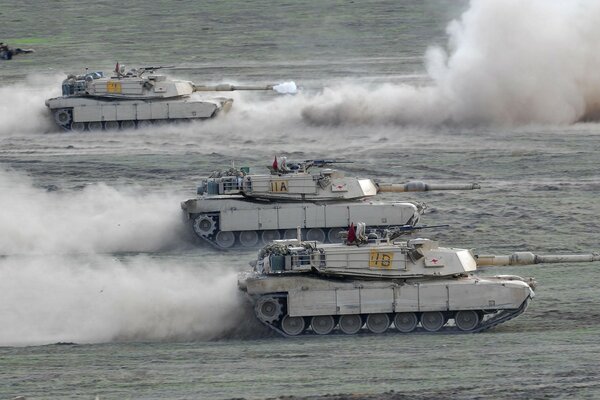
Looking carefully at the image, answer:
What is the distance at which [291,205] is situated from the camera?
38.8 meters

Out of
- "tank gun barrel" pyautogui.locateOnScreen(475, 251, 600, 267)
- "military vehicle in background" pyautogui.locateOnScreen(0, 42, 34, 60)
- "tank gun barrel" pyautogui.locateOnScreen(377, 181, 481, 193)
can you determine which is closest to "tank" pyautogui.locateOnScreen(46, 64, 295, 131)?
"tank gun barrel" pyautogui.locateOnScreen(377, 181, 481, 193)

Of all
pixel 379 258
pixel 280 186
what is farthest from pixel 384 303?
pixel 280 186

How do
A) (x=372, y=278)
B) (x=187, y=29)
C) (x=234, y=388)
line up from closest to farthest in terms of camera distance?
(x=234, y=388) → (x=372, y=278) → (x=187, y=29)

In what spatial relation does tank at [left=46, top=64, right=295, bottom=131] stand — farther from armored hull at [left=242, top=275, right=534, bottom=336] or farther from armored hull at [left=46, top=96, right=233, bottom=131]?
armored hull at [left=242, top=275, right=534, bottom=336]

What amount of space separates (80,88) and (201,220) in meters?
19.9

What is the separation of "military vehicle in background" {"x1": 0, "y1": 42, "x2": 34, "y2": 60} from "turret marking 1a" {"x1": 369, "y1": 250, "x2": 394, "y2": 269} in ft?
182

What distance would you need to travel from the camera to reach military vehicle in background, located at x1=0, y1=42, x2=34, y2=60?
266 feet

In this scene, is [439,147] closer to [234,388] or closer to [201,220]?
[201,220]

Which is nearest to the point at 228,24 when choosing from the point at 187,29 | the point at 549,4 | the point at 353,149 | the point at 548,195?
the point at 187,29

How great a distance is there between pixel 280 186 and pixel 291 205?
62 centimetres

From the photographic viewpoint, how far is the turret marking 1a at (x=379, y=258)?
95.7 ft

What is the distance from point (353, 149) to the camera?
53.2m

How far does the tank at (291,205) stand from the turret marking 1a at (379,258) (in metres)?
9.14

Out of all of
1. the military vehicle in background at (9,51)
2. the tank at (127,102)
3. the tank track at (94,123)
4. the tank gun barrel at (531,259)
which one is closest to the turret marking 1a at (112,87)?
the tank at (127,102)
